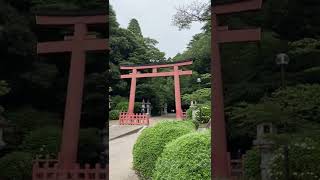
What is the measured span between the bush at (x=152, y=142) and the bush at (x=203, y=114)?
0.83ft

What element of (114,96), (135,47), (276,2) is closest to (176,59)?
(135,47)

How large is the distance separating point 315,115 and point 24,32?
294 centimetres

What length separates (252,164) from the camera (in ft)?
14.0

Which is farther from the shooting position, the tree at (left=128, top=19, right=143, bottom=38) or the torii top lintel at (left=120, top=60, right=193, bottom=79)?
the torii top lintel at (left=120, top=60, right=193, bottom=79)

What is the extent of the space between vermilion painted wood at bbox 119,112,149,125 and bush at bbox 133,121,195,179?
0.14m

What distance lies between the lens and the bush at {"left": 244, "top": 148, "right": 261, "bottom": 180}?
4227mm

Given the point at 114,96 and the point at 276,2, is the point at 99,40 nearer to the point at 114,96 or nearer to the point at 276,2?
the point at 114,96

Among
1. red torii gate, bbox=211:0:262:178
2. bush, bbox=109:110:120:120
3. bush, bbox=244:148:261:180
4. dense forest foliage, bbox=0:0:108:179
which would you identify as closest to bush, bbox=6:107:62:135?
dense forest foliage, bbox=0:0:108:179

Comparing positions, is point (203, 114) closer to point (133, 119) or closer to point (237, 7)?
point (133, 119)

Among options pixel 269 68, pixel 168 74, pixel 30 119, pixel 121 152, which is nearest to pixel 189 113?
pixel 168 74

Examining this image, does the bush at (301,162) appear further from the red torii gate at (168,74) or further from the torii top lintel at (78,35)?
the torii top lintel at (78,35)

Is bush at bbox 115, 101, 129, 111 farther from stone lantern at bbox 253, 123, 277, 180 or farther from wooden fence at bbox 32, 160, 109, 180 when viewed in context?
stone lantern at bbox 253, 123, 277, 180

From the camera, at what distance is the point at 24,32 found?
15.6 ft

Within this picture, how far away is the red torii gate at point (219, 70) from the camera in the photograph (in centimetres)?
438
